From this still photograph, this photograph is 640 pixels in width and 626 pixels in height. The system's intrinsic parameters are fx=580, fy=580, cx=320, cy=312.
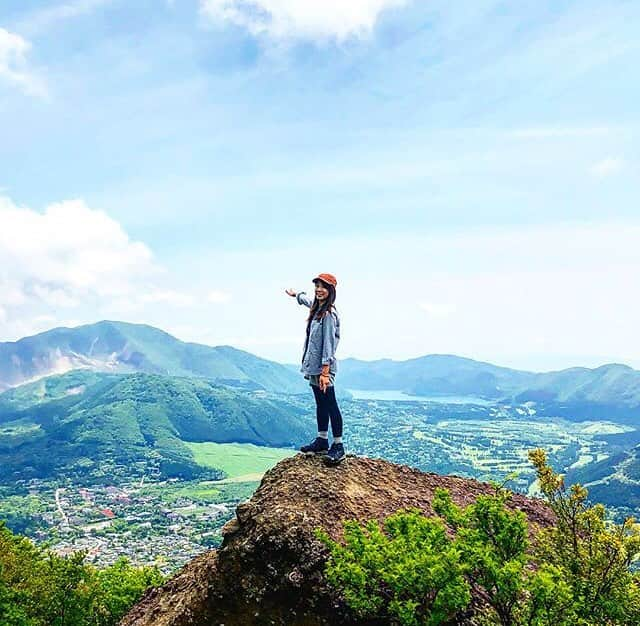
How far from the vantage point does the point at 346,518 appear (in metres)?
11.5

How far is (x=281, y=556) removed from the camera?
10.7m

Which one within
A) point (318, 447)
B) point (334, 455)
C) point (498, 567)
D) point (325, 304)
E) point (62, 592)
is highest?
point (325, 304)

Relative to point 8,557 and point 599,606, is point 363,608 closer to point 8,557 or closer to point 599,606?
point 599,606

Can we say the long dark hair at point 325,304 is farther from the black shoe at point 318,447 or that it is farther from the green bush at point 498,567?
the green bush at point 498,567

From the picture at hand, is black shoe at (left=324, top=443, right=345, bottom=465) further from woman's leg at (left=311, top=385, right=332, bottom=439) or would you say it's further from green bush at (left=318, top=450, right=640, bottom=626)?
green bush at (left=318, top=450, right=640, bottom=626)

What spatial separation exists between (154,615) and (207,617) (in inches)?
76.3

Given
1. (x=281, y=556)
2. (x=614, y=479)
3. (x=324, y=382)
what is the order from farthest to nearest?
(x=614, y=479) → (x=324, y=382) → (x=281, y=556)

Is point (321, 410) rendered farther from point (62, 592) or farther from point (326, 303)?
point (62, 592)

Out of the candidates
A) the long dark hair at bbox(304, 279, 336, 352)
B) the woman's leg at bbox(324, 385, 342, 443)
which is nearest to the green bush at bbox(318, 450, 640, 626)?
the woman's leg at bbox(324, 385, 342, 443)

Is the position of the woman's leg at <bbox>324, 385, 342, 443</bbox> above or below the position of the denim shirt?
below

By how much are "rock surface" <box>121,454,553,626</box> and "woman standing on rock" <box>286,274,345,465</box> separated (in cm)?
102

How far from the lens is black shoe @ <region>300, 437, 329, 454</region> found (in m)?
13.9

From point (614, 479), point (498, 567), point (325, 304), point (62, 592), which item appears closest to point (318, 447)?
point (325, 304)

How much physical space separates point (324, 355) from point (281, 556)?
13.9 feet
